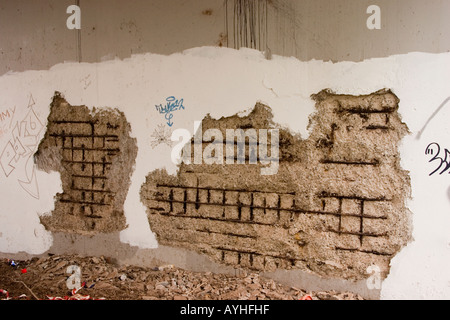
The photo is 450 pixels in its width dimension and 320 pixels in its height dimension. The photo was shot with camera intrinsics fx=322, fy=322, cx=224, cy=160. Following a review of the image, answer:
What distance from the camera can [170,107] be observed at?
280 centimetres

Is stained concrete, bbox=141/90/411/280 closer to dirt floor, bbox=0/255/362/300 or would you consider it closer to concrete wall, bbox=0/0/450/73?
dirt floor, bbox=0/255/362/300

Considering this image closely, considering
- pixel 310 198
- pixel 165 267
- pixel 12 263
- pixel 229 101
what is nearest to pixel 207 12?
pixel 229 101

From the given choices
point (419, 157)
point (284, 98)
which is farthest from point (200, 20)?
point (419, 157)

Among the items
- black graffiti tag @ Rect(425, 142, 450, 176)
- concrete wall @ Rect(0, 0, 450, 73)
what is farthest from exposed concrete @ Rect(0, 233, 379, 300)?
concrete wall @ Rect(0, 0, 450, 73)

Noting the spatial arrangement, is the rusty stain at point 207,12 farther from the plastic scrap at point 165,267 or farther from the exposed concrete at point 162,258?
the plastic scrap at point 165,267

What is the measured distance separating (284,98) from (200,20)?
38.3 inches

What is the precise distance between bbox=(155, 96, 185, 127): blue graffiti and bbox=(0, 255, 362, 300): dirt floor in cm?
134

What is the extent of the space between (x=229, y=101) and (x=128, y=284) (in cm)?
180

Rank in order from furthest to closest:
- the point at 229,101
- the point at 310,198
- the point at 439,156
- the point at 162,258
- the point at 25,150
→ the point at 25,150 < the point at 162,258 < the point at 229,101 < the point at 310,198 < the point at 439,156

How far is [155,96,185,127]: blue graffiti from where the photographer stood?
2775 mm

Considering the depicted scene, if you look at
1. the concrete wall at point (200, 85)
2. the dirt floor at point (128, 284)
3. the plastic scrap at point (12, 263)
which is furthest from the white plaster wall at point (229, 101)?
the dirt floor at point (128, 284)

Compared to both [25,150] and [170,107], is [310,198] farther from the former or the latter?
[25,150]

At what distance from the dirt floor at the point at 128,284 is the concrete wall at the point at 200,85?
0.29 feet

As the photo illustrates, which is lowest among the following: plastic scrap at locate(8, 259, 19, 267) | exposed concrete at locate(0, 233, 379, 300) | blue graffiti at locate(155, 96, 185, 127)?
plastic scrap at locate(8, 259, 19, 267)
